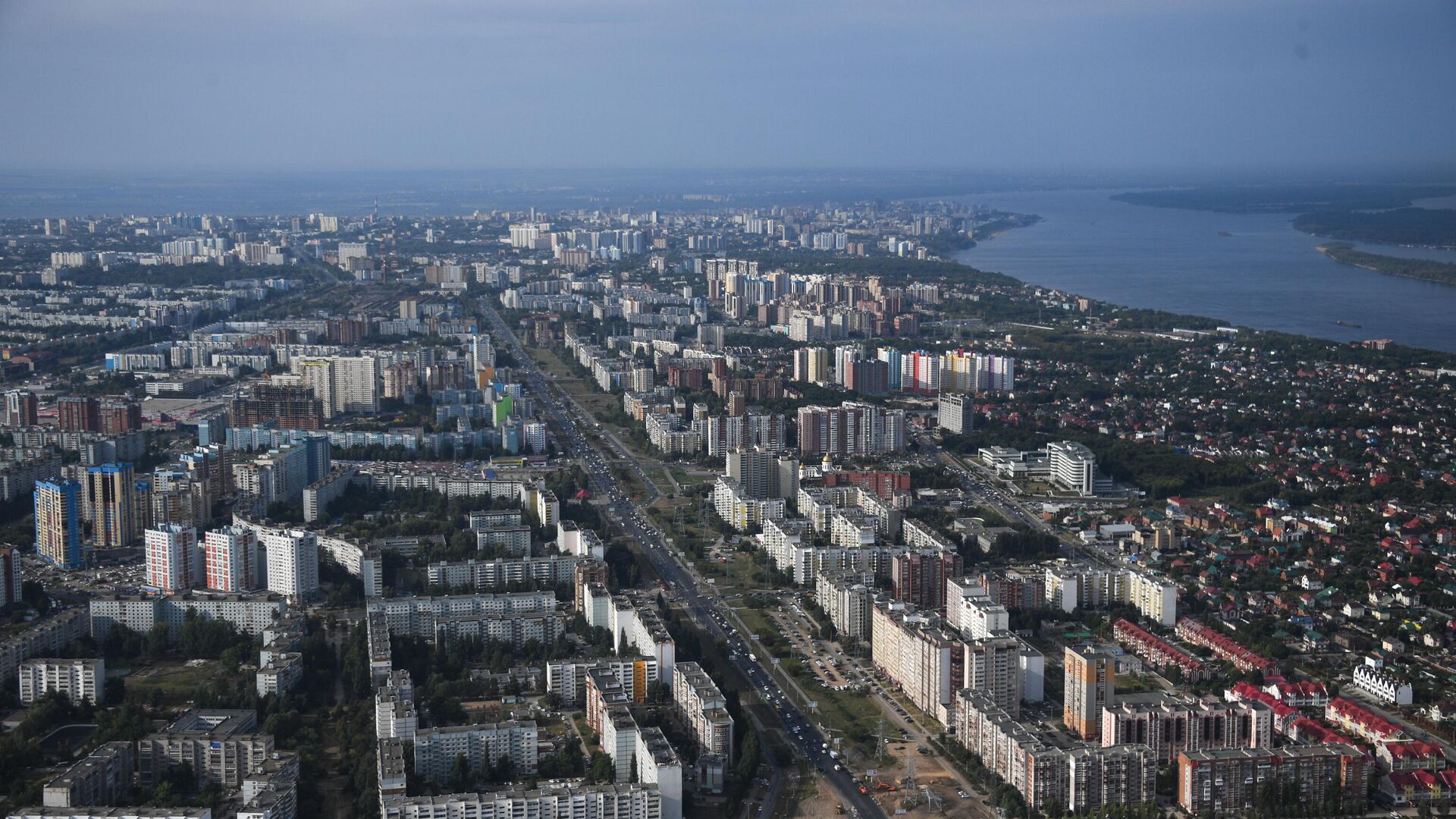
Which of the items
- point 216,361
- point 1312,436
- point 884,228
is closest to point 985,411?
point 1312,436

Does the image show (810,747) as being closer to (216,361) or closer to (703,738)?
(703,738)

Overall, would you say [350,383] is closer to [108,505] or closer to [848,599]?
[108,505]

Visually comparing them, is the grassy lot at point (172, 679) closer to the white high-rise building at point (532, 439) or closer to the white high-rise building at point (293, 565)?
the white high-rise building at point (293, 565)

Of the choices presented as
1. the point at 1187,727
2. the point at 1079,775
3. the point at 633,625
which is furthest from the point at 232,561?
the point at 1187,727

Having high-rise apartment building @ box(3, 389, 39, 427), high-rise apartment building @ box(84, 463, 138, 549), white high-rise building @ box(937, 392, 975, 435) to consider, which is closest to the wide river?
white high-rise building @ box(937, 392, 975, 435)

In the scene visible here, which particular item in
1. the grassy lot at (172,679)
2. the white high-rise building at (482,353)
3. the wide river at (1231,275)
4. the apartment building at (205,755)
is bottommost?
the grassy lot at (172,679)

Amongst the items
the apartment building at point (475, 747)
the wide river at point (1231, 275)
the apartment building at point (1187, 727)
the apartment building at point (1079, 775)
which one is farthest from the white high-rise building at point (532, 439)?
the wide river at point (1231, 275)
